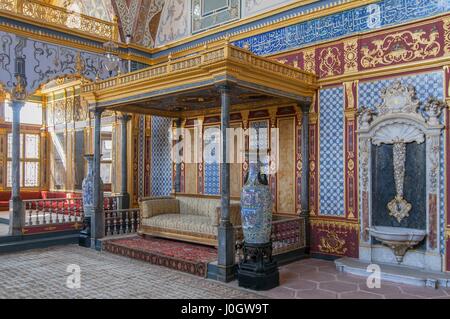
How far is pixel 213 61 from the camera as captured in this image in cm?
540

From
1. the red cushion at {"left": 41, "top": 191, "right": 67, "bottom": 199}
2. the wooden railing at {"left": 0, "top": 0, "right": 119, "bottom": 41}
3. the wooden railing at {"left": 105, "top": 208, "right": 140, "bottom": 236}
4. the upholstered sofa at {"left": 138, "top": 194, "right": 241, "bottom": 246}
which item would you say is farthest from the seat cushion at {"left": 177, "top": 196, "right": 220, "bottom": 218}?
the red cushion at {"left": 41, "top": 191, "right": 67, "bottom": 199}

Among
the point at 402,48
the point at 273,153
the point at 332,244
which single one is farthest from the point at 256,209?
the point at 402,48

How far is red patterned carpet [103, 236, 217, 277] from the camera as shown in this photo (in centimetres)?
587

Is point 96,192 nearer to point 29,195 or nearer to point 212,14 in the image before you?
point 212,14

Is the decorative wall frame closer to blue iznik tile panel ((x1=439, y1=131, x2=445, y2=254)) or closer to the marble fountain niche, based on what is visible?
the marble fountain niche

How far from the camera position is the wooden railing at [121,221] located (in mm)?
8078

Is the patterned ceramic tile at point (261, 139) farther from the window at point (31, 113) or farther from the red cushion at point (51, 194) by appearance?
the window at point (31, 113)

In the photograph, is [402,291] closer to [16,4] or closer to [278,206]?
[278,206]

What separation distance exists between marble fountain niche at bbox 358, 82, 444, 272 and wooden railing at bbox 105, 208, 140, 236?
447 centimetres

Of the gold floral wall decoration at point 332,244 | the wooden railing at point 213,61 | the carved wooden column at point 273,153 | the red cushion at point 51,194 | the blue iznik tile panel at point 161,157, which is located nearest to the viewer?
the wooden railing at point 213,61

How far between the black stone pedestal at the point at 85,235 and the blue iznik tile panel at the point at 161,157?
6.36 feet

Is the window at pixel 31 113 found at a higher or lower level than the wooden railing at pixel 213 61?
higher

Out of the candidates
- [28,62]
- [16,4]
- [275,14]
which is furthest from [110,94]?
[275,14]

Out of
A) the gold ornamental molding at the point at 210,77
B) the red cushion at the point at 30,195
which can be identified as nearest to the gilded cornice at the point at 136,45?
the gold ornamental molding at the point at 210,77
